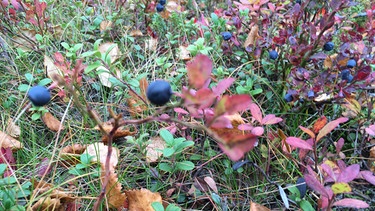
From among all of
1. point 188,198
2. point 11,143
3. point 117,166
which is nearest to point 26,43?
point 11,143

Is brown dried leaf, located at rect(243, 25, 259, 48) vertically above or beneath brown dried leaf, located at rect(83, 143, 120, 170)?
above

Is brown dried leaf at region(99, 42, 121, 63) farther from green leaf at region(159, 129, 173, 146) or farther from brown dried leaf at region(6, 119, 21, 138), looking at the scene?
green leaf at region(159, 129, 173, 146)

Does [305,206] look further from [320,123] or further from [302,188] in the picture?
[320,123]

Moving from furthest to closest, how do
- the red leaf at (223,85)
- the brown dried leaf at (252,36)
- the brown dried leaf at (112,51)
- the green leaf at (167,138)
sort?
1. the brown dried leaf at (112,51)
2. the brown dried leaf at (252,36)
3. the green leaf at (167,138)
4. the red leaf at (223,85)

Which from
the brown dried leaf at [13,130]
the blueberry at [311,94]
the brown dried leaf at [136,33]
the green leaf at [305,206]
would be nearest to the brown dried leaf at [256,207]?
the green leaf at [305,206]

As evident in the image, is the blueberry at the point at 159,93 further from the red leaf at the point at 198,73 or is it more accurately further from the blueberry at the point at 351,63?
the blueberry at the point at 351,63

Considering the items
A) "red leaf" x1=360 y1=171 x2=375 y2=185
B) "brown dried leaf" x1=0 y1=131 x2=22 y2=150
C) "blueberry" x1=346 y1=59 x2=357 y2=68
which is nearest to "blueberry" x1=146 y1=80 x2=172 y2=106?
"red leaf" x1=360 y1=171 x2=375 y2=185

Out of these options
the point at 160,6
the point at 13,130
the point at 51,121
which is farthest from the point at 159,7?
the point at 13,130
